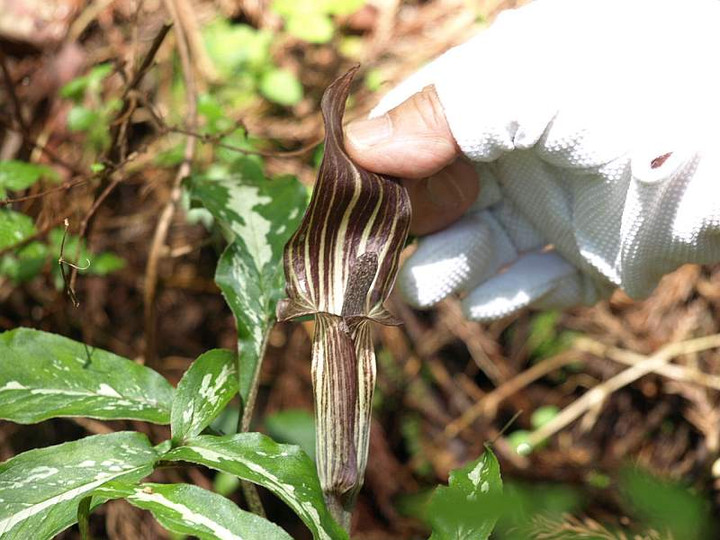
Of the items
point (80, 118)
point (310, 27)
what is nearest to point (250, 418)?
point (80, 118)

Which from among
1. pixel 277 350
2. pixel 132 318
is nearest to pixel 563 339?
pixel 277 350

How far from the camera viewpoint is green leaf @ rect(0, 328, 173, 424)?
2.26ft

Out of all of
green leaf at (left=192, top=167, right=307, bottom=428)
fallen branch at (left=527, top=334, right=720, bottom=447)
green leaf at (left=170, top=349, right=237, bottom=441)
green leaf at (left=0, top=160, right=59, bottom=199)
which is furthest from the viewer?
fallen branch at (left=527, top=334, right=720, bottom=447)

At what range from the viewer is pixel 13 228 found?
857 mm

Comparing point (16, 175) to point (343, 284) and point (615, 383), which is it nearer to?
point (343, 284)

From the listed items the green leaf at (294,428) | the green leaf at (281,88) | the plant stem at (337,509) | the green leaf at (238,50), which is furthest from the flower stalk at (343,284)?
the green leaf at (238,50)

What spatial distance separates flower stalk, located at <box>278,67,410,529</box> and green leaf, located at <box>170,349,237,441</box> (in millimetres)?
97

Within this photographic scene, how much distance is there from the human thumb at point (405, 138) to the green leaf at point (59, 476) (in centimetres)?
33

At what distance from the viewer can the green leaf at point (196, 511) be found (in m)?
0.58

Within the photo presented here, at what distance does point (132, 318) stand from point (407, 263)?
707 mm

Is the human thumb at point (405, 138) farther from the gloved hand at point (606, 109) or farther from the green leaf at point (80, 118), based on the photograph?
the green leaf at point (80, 118)

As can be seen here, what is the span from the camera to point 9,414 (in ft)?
2.20

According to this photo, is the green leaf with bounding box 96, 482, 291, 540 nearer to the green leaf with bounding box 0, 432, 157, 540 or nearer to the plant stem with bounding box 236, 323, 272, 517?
the green leaf with bounding box 0, 432, 157, 540

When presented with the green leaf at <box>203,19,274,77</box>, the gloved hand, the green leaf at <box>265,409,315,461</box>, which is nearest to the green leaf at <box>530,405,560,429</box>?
the green leaf at <box>265,409,315,461</box>
